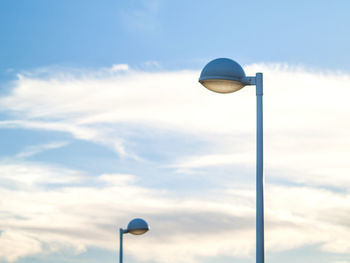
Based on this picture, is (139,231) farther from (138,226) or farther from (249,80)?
(249,80)

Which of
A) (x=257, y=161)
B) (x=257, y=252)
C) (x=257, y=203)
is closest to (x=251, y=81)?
(x=257, y=161)

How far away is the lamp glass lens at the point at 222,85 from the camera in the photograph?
1219 cm

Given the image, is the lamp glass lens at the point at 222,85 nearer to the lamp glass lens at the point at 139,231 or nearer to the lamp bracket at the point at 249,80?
the lamp bracket at the point at 249,80

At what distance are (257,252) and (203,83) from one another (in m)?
3.17

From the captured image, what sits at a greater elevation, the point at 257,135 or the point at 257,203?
the point at 257,135

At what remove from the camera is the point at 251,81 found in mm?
12320

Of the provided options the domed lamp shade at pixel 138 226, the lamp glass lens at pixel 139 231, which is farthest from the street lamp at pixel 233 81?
the lamp glass lens at pixel 139 231

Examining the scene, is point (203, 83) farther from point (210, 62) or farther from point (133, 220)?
point (133, 220)

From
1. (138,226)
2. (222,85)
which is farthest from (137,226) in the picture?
(222,85)

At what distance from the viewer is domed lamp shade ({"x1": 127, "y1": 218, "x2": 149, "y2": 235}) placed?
25.9m

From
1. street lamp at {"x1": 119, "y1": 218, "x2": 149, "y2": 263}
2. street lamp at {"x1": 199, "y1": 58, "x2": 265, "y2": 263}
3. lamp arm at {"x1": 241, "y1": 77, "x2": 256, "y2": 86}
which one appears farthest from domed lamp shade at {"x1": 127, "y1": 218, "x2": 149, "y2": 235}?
lamp arm at {"x1": 241, "y1": 77, "x2": 256, "y2": 86}

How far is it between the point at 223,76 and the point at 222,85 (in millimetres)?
203

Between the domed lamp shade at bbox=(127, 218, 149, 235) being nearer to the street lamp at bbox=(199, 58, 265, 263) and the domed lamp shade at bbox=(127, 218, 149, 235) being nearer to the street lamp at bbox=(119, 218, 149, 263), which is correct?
the street lamp at bbox=(119, 218, 149, 263)

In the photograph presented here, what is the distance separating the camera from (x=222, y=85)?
1227cm
